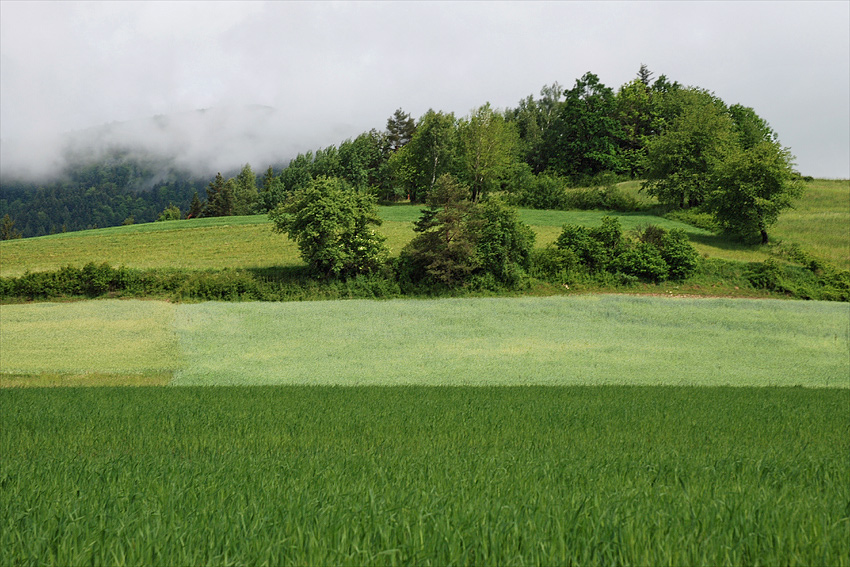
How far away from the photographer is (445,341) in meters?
26.9

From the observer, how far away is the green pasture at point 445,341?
21250 mm

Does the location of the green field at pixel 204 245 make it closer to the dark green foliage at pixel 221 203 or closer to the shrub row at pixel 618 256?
the shrub row at pixel 618 256

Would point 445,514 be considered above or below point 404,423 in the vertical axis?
above

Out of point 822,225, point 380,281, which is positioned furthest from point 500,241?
point 822,225

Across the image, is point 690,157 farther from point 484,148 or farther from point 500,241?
point 500,241

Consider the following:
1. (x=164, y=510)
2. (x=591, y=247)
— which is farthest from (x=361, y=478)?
(x=591, y=247)

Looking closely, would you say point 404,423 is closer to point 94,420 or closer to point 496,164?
point 94,420

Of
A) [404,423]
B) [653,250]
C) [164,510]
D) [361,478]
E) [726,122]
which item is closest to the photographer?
[164,510]

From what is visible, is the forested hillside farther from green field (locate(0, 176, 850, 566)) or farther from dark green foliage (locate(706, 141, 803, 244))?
green field (locate(0, 176, 850, 566))

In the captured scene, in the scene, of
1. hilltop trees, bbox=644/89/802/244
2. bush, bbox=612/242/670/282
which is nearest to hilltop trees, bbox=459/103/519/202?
hilltop trees, bbox=644/89/802/244

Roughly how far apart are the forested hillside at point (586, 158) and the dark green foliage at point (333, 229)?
10.7 ft

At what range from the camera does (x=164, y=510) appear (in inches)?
127

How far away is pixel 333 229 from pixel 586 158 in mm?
72740

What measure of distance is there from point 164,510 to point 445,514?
1635 millimetres
